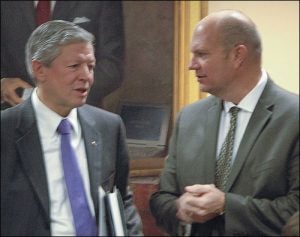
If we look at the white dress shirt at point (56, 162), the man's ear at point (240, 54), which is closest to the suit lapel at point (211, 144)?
the man's ear at point (240, 54)

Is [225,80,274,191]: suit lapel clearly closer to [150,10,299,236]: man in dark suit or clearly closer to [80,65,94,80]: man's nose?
[150,10,299,236]: man in dark suit

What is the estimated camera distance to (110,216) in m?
1.51

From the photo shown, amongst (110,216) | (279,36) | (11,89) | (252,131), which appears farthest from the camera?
(279,36)

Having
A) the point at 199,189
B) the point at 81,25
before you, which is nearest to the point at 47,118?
the point at 199,189

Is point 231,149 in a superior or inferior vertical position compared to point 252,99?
inferior

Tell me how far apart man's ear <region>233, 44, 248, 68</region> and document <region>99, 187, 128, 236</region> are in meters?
0.60

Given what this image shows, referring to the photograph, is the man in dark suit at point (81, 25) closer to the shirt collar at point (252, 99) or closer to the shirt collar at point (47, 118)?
the shirt collar at point (47, 118)

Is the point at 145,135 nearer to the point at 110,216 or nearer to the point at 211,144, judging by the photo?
the point at 211,144

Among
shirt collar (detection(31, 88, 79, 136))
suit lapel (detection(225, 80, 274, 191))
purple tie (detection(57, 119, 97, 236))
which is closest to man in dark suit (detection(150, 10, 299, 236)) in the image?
suit lapel (detection(225, 80, 274, 191))

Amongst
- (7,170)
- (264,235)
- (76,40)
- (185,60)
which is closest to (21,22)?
(185,60)

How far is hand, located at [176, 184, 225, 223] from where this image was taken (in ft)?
5.59

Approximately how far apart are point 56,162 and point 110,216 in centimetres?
23

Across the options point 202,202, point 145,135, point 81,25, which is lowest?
point 145,135

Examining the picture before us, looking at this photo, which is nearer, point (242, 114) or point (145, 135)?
point (242, 114)
